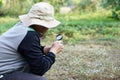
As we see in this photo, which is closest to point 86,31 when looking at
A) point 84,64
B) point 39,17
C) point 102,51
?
point 102,51

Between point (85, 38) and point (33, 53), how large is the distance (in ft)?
24.5

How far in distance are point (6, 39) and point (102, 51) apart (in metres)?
5.17

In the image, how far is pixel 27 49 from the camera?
333 centimetres

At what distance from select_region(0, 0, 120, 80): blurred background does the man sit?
2.57 metres

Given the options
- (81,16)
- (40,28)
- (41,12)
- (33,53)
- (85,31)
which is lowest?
(81,16)

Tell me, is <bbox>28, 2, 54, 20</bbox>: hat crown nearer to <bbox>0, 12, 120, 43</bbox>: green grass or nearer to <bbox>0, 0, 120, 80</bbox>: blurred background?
<bbox>0, 0, 120, 80</bbox>: blurred background

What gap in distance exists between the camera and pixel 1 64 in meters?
3.46

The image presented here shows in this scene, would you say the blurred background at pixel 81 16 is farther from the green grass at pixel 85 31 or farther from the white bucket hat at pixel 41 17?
the white bucket hat at pixel 41 17

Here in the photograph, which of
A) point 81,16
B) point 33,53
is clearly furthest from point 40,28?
point 81,16

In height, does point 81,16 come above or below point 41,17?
below

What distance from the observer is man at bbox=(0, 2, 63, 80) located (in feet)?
11.0

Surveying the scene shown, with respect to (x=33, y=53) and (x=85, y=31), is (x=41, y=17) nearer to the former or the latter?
(x=33, y=53)

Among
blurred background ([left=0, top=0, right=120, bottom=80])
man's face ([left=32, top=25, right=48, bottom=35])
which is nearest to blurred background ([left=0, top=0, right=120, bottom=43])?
blurred background ([left=0, top=0, right=120, bottom=80])

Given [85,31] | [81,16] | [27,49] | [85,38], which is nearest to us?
[27,49]
